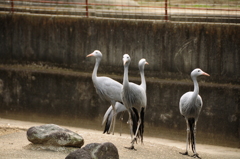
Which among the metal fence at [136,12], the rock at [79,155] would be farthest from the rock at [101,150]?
the metal fence at [136,12]

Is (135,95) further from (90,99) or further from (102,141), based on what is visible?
(90,99)

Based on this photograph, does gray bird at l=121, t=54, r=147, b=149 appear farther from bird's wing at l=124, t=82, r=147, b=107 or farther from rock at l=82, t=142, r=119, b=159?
rock at l=82, t=142, r=119, b=159

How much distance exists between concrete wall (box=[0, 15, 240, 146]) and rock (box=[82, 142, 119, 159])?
→ 16.9 ft

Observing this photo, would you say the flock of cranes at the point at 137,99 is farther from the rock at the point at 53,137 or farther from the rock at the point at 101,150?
the rock at the point at 101,150

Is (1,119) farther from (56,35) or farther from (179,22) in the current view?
(179,22)

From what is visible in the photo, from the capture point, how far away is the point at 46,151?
9398mm

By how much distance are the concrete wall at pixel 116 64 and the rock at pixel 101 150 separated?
516 centimetres

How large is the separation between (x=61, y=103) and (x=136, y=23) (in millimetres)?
3415

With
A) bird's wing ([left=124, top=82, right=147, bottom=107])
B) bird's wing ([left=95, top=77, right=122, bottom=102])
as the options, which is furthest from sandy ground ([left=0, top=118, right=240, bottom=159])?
bird's wing ([left=95, top=77, right=122, bottom=102])

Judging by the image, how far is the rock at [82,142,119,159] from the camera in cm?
850

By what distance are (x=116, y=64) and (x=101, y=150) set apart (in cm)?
606

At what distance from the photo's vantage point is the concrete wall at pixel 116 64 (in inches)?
517

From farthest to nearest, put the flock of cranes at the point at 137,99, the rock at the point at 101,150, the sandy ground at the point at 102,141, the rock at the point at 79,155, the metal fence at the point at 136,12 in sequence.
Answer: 1. the metal fence at the point at 136,12
2. the flock of cranes at the point at 137,99
3. the sandy ground at the point at 102,141
4. the rock at the point at 101,150
5. the rock at the point at 79,155

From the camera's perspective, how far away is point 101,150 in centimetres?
857
